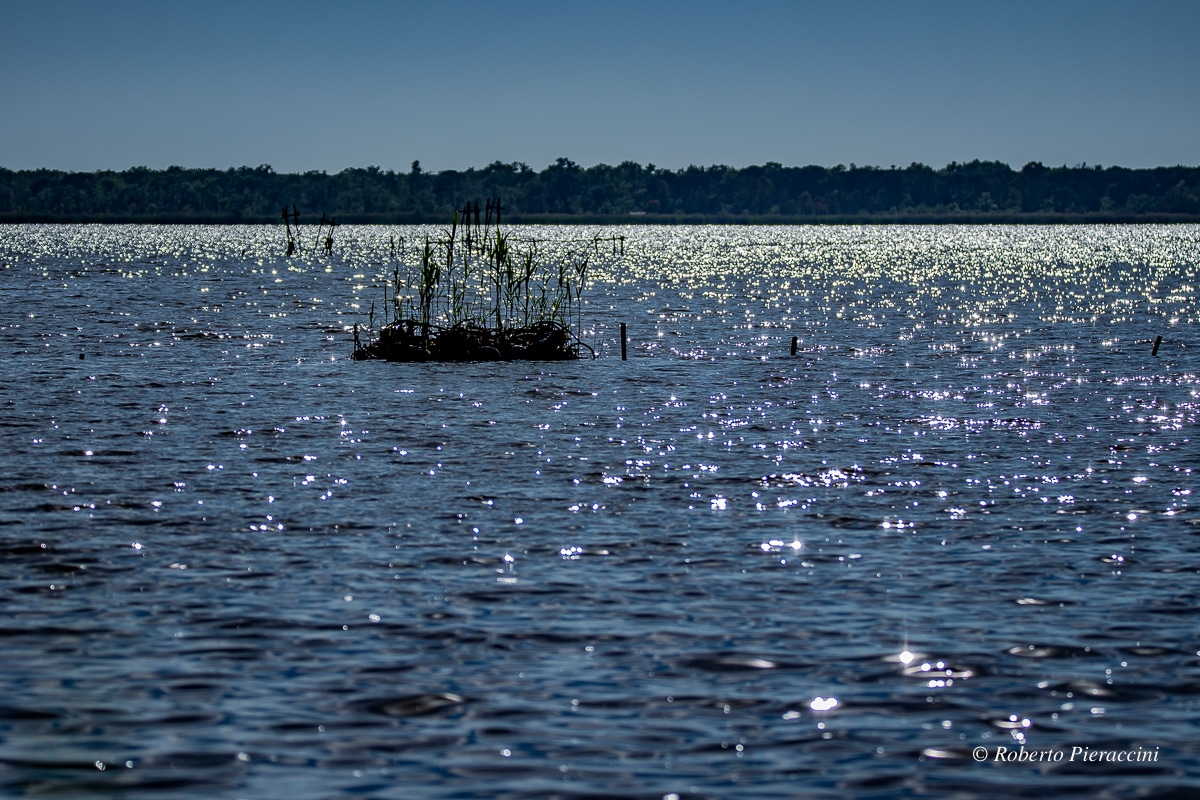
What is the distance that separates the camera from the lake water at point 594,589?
34.5ft

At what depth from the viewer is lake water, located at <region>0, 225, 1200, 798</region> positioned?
10508 mm

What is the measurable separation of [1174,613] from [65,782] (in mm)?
10481

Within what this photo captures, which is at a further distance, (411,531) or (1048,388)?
(1048,388)

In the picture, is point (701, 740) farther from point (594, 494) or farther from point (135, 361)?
point (135, 361)

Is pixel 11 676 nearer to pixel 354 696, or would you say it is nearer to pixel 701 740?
pixel 354 696

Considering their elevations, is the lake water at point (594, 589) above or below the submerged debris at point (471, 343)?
below

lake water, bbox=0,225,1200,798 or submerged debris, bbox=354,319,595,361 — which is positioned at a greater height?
submerged debris, bbox=354,319,595,361

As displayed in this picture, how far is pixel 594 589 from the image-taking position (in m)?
15.2

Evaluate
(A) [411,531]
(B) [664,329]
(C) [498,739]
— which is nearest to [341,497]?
(A) [411,531]

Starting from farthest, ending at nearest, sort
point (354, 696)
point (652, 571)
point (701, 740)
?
point (652, 571), point (354, 696), point (701, 740)

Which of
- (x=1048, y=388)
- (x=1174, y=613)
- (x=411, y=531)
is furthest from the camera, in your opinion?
(x=1048, y=388)

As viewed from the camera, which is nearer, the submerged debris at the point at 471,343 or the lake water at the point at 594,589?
the lake water at the point at 594,589

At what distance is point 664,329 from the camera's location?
59.6 meters

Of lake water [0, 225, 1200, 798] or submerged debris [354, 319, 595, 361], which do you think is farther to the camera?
submerged debris [354, 319, 595, 361]
